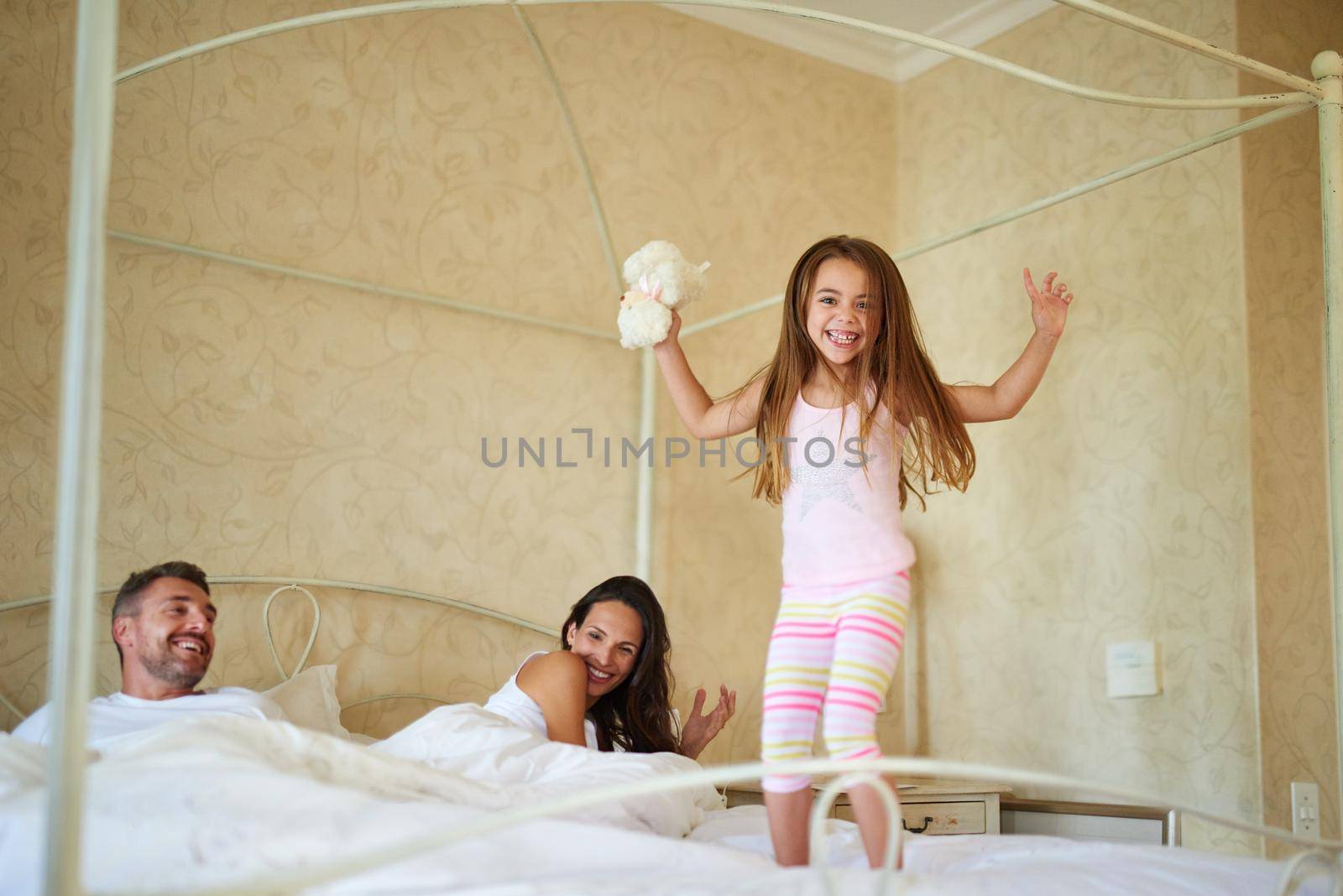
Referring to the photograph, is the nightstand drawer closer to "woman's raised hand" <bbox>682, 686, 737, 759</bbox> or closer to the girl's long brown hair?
"woman's raised hand" <bbox>682, 686, 737, 759</bbox>

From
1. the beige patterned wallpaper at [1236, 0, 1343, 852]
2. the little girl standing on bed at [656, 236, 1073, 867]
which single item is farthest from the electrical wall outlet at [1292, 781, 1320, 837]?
the little girl standing on bed at [656, 236, 1073, 867]

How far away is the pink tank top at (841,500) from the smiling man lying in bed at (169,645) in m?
1.04

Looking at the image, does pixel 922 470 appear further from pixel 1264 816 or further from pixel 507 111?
pixel 507 111

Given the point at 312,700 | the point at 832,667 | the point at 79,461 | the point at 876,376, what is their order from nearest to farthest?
the point at 79,461
the point at 832,667
the point at 876,376
the point at 312,700

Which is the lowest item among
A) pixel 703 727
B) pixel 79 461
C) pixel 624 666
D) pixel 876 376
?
pixel 703 727

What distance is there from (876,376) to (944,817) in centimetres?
113

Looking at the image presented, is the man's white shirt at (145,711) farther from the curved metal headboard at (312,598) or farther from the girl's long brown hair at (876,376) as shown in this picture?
the girl's long brown hair at (876,376)

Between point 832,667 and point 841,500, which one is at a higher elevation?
point 841,500

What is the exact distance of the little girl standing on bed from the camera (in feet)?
5.41

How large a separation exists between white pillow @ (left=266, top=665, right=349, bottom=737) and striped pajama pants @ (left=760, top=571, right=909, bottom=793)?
1083mm

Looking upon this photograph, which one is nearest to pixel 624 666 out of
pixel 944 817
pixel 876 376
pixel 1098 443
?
pixel 944 817

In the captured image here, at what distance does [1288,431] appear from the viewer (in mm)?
2758

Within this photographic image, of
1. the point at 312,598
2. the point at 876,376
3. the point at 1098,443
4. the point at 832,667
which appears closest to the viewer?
the point at 832,667

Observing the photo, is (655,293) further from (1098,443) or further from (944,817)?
(1098,443)
